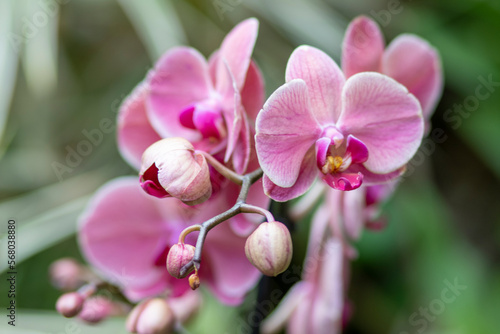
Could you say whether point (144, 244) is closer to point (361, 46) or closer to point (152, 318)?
point (152, 318)

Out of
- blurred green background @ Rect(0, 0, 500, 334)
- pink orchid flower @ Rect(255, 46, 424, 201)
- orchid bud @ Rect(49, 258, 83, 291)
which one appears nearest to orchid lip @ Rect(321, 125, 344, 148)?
pink orchid flower @ Rect(255, 46, 424, 201)

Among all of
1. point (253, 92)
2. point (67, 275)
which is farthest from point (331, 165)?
point (67, 275)

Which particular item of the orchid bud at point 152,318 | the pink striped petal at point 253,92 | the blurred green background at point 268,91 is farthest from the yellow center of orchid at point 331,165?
the blurred green background at point 268,91

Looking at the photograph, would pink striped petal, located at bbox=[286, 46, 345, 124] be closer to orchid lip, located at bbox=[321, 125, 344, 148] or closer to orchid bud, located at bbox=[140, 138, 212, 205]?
orchid lip, located at bbox=[321, 125, 344, 148]

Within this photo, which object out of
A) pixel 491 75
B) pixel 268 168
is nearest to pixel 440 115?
pixel 491 75

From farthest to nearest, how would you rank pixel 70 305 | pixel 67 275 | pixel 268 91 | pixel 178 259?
pixel 268 91 → pixel 67 275 → pixel 70 305 → pixel 178 259
